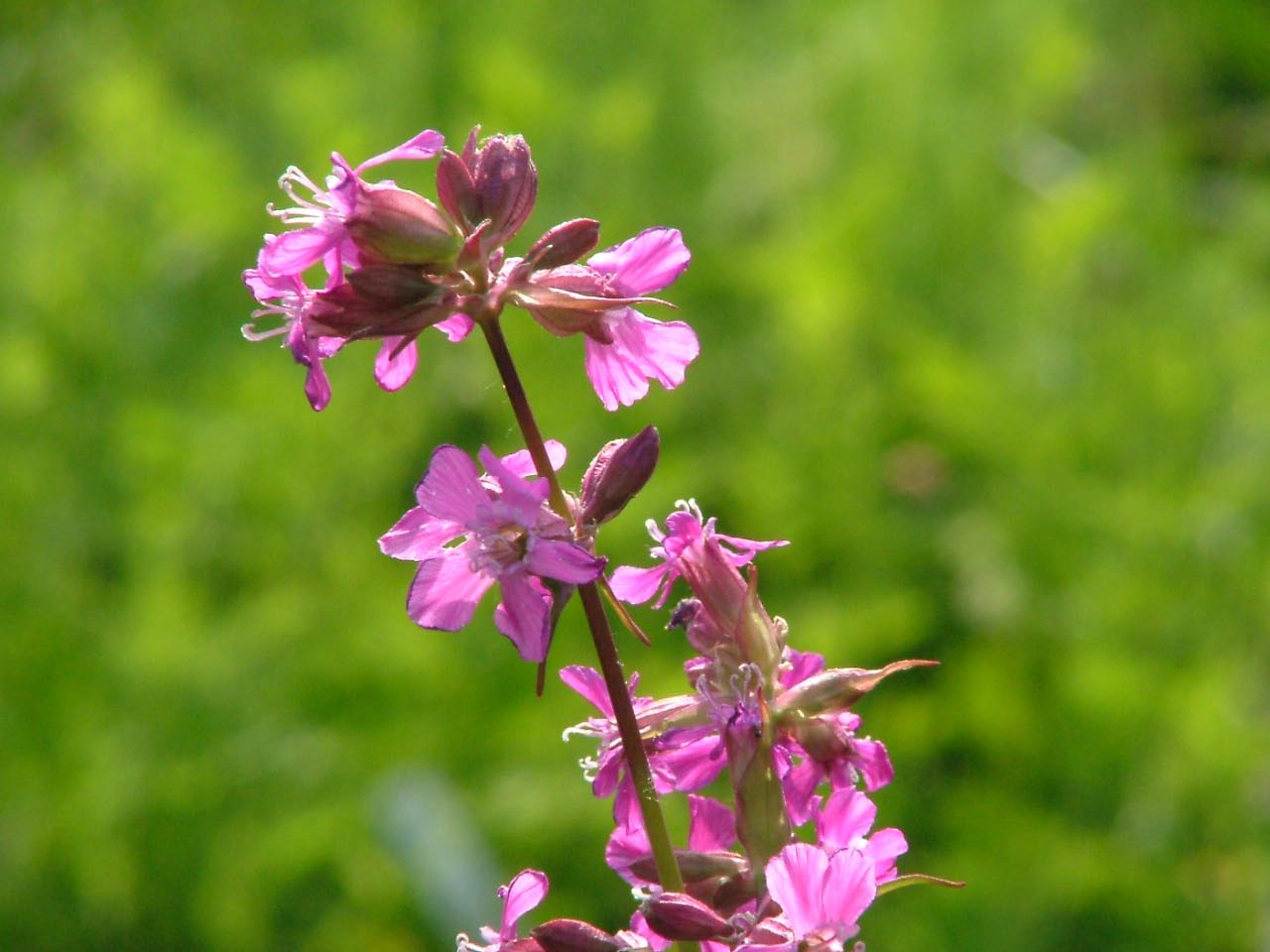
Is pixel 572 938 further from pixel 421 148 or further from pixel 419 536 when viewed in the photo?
pixel 421 148

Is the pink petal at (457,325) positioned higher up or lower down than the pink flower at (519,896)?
higher up

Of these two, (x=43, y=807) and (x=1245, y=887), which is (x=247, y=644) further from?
(x=1245, y=887)

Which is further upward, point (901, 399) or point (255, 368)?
point (255, 368)

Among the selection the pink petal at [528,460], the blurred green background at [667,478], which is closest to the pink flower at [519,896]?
the pink petal at [528,460]

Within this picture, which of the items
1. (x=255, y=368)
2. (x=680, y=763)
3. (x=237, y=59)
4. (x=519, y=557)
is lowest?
(x=680, y=763)

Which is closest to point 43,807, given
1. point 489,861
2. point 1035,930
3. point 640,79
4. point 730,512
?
point 489,861

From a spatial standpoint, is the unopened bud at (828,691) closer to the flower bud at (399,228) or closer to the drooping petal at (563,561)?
the drooping petal at (563,561)

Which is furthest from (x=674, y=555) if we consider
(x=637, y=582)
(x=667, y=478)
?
(x=667, y=478)
